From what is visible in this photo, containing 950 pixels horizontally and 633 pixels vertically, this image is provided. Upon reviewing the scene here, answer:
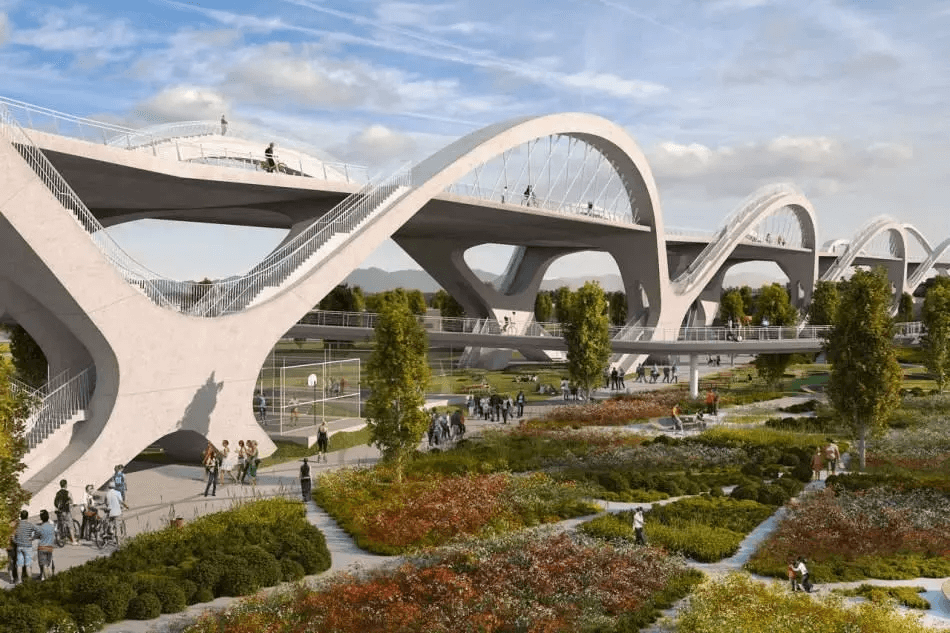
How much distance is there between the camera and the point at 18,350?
29.5 metres

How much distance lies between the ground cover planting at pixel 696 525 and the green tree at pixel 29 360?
21.5 m

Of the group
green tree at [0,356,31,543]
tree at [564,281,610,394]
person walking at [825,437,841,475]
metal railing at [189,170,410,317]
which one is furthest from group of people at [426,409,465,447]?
green tree at [0,356,31,543]

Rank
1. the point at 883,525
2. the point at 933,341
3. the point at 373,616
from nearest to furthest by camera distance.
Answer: the point at 373,616, the point at 883,525, the point at 933,341

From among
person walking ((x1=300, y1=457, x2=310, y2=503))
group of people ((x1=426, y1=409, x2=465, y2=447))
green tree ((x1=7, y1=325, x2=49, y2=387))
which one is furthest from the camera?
group of people ((x1=426, y1=409, x2=465, y2=447))

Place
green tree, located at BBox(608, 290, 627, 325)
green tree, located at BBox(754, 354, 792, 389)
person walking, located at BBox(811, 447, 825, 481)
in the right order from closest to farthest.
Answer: person walking, located at BBox(811, 447, 825, 481) → green tree, located at BBox(754, 354, 792, 389) → green tree, located at BBox(608, 290, 627, 325)

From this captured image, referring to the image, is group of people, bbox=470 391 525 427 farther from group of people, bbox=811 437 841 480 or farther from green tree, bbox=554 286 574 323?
group of people, bbox=811 437 841 480

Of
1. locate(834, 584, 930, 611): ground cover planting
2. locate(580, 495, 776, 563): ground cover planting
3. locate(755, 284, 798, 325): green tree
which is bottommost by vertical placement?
locate(834, 584, 930, 611): ground cover planting

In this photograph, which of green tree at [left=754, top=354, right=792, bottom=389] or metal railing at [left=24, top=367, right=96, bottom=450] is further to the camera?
green tree at [left=754, top=354, right=792, bottom=389]

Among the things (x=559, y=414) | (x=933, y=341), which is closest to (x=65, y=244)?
(x=559, y=414)

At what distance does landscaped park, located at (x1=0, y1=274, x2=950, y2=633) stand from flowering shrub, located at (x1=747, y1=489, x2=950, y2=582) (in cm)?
6

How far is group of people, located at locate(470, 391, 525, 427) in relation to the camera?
35841 mm

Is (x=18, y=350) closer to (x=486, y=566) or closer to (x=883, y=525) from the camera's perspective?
(x=486, y=566)

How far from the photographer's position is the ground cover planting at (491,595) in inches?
488

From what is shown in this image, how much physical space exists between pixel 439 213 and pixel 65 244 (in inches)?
942
